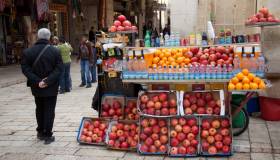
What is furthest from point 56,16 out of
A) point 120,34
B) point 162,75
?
point 162,75

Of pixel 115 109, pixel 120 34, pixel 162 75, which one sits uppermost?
pixel 120 34

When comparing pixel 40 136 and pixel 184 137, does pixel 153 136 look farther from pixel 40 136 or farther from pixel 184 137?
pixel 40 136

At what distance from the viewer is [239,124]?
19.9ft

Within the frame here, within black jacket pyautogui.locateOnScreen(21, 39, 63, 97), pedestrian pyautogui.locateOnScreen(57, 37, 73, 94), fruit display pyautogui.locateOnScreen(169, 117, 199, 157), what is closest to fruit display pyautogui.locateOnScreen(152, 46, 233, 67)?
fruit display pyautogui.locateOnScreen(169, 117, 199, 157)

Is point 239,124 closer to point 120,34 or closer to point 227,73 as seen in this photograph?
point 227,73

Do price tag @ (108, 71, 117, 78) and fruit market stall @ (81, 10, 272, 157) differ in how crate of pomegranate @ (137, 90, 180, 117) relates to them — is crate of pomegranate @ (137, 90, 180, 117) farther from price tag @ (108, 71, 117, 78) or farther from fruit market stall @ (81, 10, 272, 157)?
price tag @ (108, 71, 117, 78)

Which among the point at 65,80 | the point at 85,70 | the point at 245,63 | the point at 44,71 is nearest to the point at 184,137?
the point at 245,63

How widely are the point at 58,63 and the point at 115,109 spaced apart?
1.19 meters

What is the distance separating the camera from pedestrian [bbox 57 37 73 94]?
1062 centimetres

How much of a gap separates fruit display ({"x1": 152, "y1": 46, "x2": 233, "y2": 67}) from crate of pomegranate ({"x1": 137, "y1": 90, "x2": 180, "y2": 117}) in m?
0.46

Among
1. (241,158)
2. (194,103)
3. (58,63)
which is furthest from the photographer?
(58,63)

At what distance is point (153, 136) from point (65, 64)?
5911mm

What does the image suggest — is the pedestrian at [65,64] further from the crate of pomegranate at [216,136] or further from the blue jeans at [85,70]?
the crate of pomegranate at [216,136]

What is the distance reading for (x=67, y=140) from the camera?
244 inches
